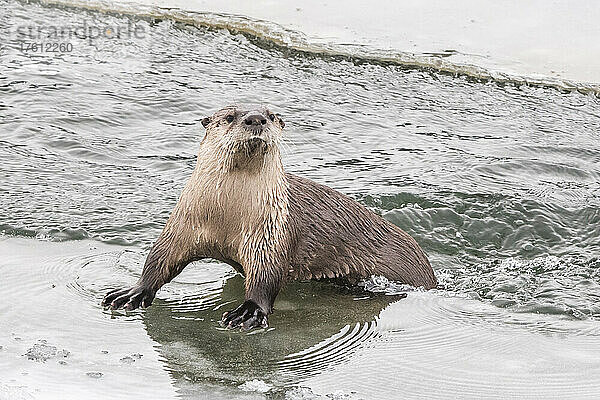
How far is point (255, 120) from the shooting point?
345cm

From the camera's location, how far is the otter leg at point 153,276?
12.0 ft

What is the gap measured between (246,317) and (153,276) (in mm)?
390

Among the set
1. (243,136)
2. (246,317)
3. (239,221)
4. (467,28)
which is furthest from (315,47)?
(246,317)

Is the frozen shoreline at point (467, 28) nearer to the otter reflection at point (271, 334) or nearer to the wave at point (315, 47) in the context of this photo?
the wave at point (315, 47)

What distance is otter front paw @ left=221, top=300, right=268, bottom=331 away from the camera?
351 cm

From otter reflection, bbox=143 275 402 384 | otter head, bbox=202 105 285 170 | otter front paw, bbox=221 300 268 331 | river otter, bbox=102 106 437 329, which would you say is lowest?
otter reflection, bbox=143 275 402 384

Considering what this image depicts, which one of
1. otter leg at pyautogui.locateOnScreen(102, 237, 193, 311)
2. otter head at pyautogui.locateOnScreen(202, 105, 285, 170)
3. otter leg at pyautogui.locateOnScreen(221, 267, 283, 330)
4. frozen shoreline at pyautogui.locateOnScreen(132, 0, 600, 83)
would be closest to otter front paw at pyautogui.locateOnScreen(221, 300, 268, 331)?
otter leg at pyautogui.locateOnScreen(221, 267, 283, 330)

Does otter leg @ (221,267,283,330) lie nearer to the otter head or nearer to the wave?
the otter head

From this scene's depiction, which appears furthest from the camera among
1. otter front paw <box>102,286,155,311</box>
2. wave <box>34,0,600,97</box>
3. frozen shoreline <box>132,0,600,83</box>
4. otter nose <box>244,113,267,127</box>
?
Answer: frozen shoreline <box>132,0,600,83</box>

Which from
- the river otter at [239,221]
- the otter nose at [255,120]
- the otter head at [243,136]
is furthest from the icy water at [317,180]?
the otter nose at [255,120]

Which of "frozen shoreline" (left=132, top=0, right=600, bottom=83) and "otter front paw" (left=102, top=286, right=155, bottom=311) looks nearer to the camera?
"otter front paw" (left=102, top=286, right=155, bottom=311)

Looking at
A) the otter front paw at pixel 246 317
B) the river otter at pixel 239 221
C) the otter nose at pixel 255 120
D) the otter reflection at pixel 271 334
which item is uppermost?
the otter nose at pixel 255 120

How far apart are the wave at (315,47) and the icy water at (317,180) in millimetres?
72

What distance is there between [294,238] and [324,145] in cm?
215
